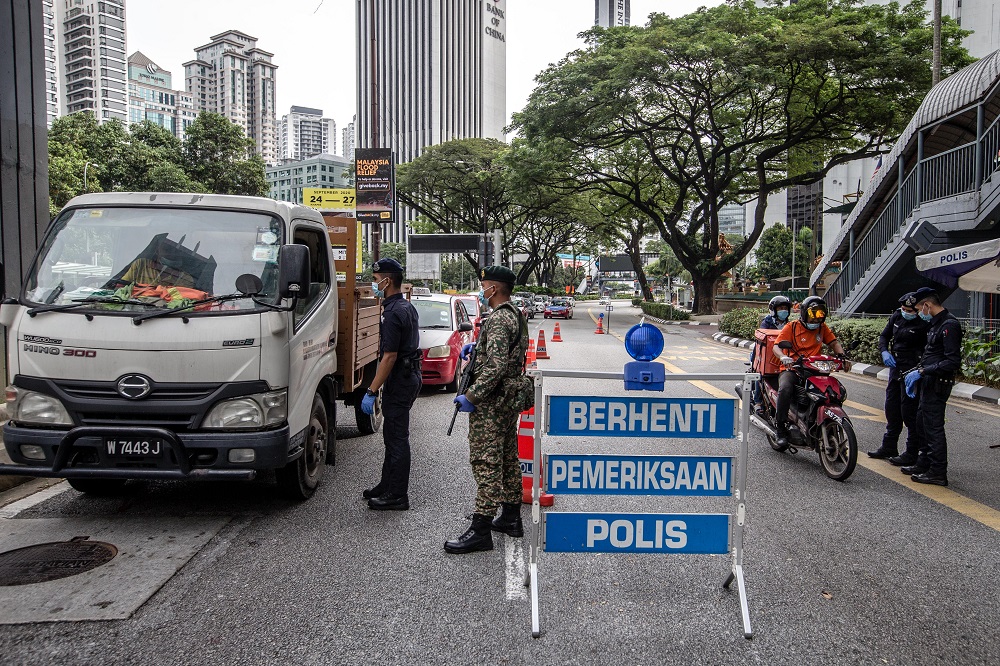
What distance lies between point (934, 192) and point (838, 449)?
1272 cm

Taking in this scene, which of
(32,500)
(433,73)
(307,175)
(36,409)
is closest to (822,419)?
(36,409)

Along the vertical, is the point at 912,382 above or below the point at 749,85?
below

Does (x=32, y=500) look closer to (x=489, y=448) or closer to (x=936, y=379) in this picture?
(x=489, y=448)

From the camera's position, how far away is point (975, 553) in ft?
15.1

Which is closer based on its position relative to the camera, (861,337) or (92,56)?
Answer: (861,337)

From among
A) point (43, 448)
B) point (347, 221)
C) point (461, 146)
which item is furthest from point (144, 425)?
point (461, 146)

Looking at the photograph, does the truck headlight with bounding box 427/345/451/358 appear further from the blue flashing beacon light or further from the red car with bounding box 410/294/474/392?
the blue flashing beacon light

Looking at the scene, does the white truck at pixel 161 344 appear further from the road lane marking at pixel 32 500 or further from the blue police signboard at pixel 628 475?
the blue police signboard at pixel 628 475

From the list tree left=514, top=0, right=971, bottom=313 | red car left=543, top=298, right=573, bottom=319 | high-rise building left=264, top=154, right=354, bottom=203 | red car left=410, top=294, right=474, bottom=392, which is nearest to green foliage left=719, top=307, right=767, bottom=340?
tree left=514, top=0, right=971, bottom=313

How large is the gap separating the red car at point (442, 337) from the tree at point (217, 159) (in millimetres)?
34887

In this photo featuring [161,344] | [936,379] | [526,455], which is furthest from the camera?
[936,379]

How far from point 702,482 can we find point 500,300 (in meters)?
1.64

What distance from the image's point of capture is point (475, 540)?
452cm

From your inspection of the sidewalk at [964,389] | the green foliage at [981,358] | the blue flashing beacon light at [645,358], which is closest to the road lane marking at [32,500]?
the blue flashing beacon light at [645,358]
